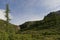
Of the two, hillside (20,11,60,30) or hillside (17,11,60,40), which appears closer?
hillside (17,11,60,40)

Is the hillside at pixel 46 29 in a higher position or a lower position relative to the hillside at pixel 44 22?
lower

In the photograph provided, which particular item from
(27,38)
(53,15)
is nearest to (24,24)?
(53,15)

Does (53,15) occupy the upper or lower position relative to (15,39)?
upper

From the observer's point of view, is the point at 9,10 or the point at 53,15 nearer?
the point at 9,10

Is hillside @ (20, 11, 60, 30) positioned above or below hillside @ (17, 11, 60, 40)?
above

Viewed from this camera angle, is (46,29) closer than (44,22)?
Yes

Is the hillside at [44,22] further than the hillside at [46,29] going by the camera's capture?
Yes

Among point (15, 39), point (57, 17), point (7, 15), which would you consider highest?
point (57, 17)

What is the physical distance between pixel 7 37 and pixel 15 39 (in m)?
5.01

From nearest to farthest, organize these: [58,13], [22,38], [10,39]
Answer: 1. [10,39]
2. [22,38]
3. [58,13]

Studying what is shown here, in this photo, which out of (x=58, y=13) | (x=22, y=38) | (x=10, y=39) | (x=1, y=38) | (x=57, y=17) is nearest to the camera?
(x=1, y=38)

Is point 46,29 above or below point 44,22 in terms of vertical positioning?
below

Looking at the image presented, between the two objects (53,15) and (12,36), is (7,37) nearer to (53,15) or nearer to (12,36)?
(12,36)

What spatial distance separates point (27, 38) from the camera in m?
50.8
